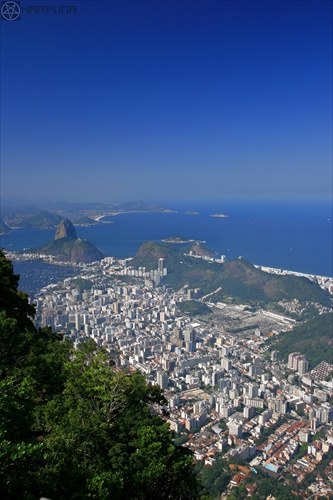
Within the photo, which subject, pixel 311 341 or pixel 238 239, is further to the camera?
pixel 238 239

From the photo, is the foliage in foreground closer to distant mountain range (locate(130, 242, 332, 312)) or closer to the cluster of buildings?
the cluster of buildings

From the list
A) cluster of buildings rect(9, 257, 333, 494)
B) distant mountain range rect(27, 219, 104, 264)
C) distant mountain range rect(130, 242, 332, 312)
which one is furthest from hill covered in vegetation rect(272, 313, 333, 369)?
distant mountain range rect(27, 219, 104, 264)

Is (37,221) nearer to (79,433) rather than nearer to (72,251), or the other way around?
(72,251)

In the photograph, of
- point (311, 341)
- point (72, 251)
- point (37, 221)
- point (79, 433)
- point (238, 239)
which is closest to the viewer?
point (79, 433)

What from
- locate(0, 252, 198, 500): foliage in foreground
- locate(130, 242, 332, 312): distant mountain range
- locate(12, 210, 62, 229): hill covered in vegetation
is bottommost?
locate(130, 242, 332, 312): distant mountain range

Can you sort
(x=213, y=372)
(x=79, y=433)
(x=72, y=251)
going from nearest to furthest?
1. (x=79, y=433)
2. (x=213, y=372)
3. (x=72, y=251)

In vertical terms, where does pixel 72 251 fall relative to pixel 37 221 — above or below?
below

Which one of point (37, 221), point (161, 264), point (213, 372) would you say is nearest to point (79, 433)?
point (213, 372)
